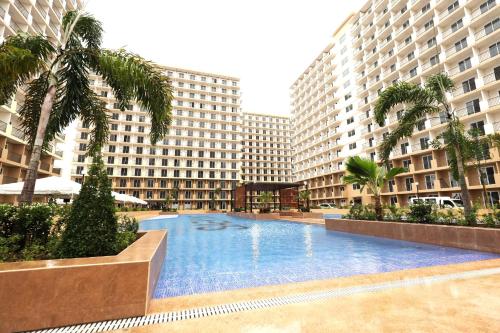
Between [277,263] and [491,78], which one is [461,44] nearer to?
[491,78]

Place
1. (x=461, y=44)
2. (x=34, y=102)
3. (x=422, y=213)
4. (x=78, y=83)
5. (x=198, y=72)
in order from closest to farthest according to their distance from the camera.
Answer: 1. (x=34, y=102)
2. (x=78, y=83)
3. (x=422, y=213)
4. (x=461, y=44)
5. (x=198, y=72)

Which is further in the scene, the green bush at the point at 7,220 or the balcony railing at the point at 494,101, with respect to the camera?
the balcony railing at the point at 494,101

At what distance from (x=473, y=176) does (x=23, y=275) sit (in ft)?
117

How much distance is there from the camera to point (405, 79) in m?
35.2

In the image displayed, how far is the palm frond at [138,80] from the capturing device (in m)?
7.30

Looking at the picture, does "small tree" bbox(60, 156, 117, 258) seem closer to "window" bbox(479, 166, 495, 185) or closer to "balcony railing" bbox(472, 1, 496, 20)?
"window" bbox(479, 166, 495, 185)

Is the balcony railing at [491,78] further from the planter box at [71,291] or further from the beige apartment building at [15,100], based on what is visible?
the beige apartment building at [15,100]

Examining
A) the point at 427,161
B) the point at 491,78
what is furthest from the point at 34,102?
the point at 427,161

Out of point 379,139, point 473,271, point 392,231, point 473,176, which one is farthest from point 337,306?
point 379,139

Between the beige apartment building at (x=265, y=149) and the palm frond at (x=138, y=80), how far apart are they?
7037 centimetres

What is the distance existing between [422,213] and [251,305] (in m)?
9.53

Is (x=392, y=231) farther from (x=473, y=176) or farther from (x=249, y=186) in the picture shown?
(x=473, y=176)

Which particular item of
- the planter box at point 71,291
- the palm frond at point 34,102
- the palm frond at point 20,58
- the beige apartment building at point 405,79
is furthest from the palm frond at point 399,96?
the palm frond at point 34,102

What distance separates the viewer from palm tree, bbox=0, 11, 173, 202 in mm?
7078
